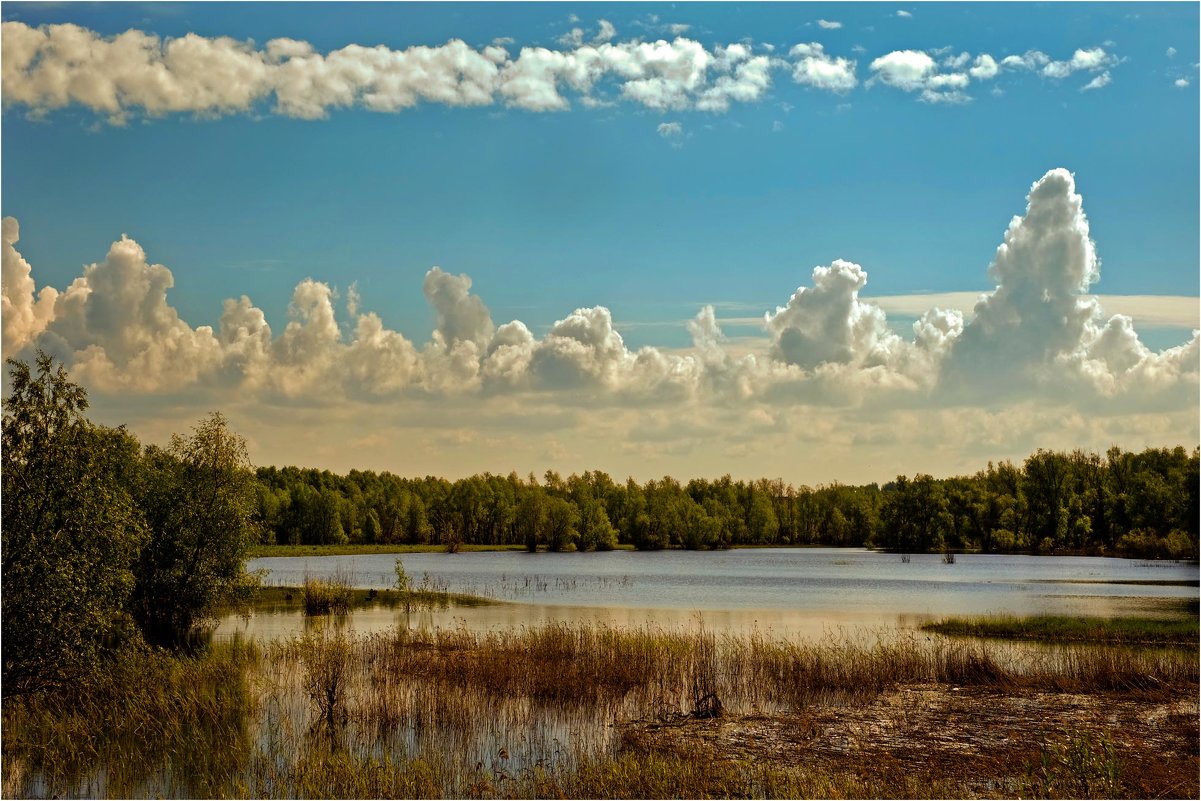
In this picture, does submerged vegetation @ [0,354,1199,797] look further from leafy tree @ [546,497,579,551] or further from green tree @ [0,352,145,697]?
leafy tree @ [546,497,579,551]

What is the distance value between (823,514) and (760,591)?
13360 centimetres

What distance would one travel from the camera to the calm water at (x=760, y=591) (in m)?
47.0

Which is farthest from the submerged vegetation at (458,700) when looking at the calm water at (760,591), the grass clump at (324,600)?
the grass clump at (324,600)

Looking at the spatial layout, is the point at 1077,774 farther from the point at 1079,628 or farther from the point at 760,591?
the point at 760,591

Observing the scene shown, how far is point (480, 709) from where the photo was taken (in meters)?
25.1

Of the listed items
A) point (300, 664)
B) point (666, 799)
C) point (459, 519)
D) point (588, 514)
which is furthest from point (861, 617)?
point (459, 519)

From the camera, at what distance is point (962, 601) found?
59.0m

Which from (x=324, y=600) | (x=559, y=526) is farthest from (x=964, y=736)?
(x=559, y=526)

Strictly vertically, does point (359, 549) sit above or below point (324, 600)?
below

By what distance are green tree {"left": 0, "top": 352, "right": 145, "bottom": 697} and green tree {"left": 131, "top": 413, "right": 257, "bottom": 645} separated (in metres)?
14.0

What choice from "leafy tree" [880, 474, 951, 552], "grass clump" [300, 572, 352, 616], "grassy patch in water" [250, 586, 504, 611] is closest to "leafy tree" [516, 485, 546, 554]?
"leafy tree" [880, 474, 951, 552]

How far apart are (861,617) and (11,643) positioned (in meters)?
37.2

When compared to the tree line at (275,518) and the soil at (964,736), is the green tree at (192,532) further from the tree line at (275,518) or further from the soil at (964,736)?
the soil at (964,736)

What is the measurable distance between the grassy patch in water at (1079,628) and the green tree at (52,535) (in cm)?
3232
